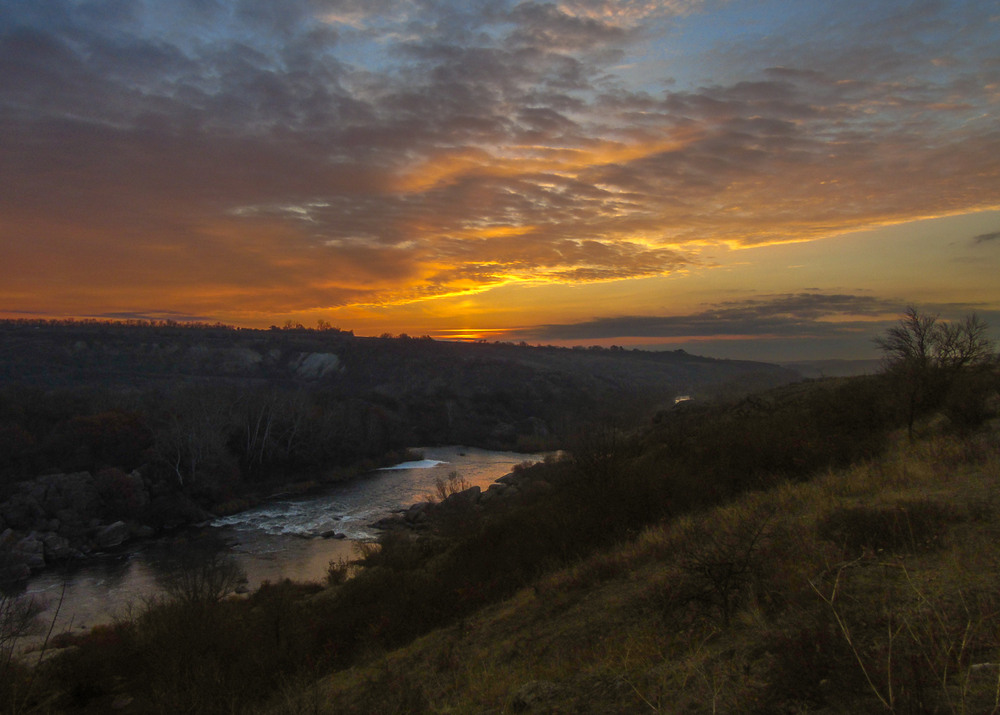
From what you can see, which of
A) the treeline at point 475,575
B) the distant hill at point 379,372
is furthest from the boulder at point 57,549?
the distant hill at point 379,372

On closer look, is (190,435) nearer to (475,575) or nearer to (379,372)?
(475,575)

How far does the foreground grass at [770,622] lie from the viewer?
3760mm

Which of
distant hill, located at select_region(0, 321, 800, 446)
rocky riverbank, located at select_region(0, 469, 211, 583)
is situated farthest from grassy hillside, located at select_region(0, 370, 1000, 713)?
distant hill, located at select_region(0, 321, 800, 446)

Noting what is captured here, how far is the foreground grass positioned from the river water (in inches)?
733

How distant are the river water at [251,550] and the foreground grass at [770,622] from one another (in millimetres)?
18615

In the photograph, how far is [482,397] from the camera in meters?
103

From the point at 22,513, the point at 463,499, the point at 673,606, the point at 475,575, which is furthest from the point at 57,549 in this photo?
the point at 673,606

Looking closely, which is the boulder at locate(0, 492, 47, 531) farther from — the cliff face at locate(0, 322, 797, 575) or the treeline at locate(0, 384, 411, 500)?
the treeline at locate(0, 384, 411, 500)

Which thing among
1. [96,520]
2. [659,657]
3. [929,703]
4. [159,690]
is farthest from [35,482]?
[929,703]

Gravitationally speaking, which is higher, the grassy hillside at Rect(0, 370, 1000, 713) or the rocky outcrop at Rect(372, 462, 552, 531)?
the grassy hillside at Rect(0, 370, 1000, 713)

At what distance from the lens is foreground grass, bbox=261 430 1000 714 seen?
376 cm

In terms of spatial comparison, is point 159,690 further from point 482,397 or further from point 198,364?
point 198,364

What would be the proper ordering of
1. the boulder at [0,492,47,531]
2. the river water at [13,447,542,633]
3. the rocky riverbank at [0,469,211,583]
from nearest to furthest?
1. the river water at [13,447,542,633]
2. the rocky riverbank at [0,469,211,583]
3. the boulder at [0,492,47,531]

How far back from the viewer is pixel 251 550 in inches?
1288
